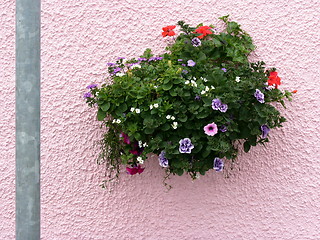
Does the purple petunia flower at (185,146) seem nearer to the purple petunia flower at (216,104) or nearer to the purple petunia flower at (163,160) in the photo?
the purple petunia flower at (163,160)

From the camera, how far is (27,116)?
129 cm

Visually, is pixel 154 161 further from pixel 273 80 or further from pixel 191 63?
pixel 273 80

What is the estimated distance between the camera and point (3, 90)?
2.50 metres

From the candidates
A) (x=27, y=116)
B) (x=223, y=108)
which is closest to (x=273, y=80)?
(x=223, y=108)

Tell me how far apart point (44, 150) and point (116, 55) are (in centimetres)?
78

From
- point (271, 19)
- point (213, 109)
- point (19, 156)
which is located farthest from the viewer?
point (271, 19)

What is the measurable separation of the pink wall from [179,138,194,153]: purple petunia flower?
478 mm

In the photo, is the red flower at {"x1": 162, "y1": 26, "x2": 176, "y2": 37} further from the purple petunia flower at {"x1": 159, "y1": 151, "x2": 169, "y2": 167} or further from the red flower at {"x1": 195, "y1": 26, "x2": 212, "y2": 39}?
the purple petunia flower at {"x1": 159, "y1": 151, "x2": 169, "y2": 167}

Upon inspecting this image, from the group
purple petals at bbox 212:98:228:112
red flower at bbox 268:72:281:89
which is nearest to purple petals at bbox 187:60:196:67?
purple petals at bbox 212:98:228:112

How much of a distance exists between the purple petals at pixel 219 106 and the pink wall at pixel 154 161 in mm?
636

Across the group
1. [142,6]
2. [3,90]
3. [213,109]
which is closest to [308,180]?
[213,109]

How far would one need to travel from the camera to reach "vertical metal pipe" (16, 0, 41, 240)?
126 cm

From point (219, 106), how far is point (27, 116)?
1.00 metres

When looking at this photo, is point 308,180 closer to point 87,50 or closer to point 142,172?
point 142,172
